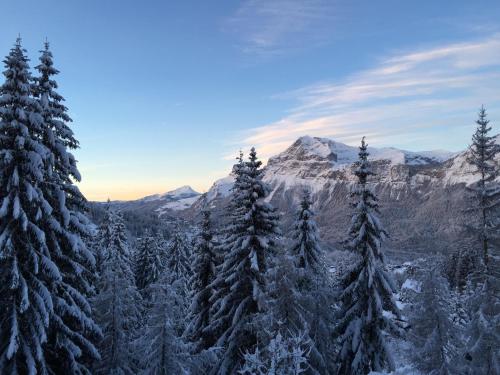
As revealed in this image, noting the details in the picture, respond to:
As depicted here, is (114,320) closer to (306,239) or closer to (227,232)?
(227,232)

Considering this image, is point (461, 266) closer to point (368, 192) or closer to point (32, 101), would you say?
point (368, 192)

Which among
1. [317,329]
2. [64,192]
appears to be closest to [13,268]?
[64,192]

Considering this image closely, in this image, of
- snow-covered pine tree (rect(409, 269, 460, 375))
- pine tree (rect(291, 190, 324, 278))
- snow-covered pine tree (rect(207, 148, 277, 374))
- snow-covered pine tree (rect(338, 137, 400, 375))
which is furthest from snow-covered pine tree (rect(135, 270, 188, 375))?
snow-covered pine tree (rect(409, 269, 460, 375))

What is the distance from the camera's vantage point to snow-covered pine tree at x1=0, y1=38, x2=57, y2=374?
15195 mm

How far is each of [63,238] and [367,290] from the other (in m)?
16.1

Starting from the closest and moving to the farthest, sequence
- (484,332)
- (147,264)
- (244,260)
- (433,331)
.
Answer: (244,260), (484,332), (433,331), (147,264)

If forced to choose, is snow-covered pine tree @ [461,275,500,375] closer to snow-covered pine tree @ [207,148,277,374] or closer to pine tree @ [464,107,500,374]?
pine tree @ [464,107,500,374]

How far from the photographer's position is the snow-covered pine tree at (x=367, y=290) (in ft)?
77.7

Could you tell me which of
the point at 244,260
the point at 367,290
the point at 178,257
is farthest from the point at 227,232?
the point at 178,257

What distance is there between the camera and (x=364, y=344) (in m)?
24.2

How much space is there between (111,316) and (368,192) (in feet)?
48.7

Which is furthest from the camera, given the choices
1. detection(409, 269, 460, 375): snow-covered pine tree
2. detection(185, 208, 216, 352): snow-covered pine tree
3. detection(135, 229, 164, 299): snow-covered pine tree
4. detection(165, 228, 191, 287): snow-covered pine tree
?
detection(135, 229, 164, 299): snow-covered pine tree

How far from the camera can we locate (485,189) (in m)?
23.7

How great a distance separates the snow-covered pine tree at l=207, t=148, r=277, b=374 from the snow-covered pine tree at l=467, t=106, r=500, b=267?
11.8m
